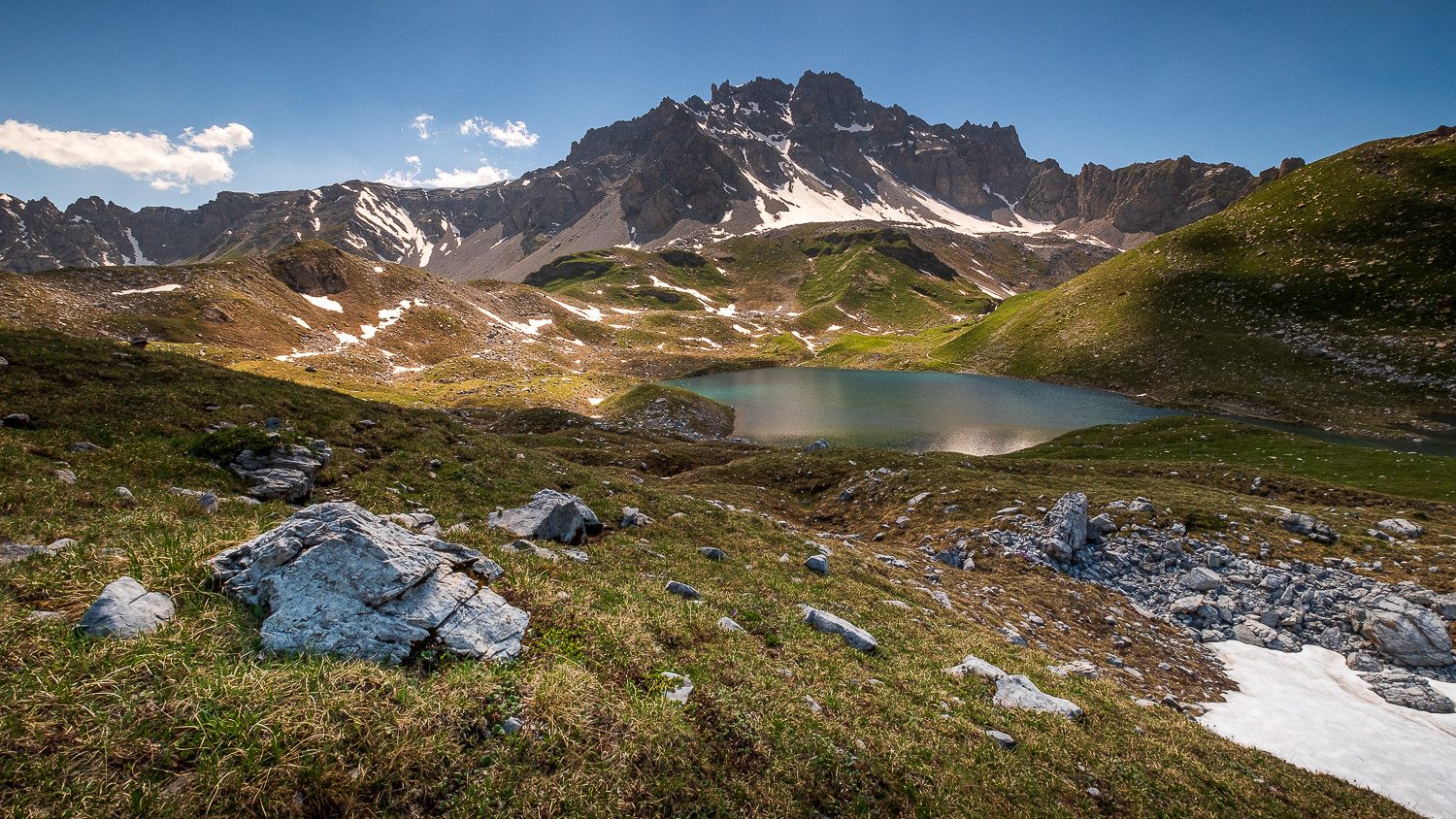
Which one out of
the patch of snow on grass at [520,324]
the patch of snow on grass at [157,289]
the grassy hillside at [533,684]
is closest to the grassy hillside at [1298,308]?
the grassy hillside at [533,684]

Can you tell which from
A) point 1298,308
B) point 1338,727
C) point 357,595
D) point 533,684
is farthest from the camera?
point 1298,308

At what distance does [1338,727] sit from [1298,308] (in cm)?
10832

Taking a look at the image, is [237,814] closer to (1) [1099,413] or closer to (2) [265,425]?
(2) [265,425]

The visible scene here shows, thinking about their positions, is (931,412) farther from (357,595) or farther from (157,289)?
(157,289)

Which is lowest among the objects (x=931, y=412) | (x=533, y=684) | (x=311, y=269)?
(x=931, y=412)

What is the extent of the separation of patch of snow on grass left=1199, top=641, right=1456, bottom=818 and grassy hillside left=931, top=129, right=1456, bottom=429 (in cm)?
7312

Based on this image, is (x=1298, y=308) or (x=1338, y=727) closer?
(x=1338, y=727)

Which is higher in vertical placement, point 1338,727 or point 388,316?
point 388,316

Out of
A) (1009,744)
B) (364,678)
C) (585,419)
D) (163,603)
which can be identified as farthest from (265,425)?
(585,419)

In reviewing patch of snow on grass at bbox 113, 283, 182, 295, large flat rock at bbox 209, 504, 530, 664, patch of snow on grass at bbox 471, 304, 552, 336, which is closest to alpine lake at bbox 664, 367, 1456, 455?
large flat rock at bbox 209, 504, 530, 664

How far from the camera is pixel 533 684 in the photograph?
6.25m

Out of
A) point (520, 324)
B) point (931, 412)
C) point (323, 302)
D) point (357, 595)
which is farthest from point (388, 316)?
point (357, 595)

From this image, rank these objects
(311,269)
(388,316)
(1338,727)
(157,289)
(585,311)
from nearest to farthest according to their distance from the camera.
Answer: (1338,727) → (157,289) → (311,269) → (388,316) → (585,311)

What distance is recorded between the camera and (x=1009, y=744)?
875 centimetres
